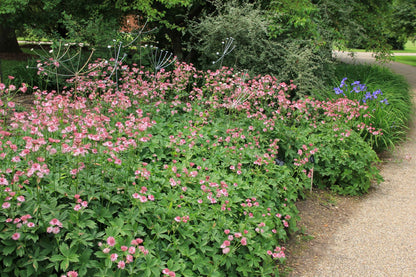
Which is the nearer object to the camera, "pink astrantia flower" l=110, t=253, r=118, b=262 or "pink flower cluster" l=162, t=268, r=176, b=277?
"pink astrantia flower" l=110, t=253, r=118, b=262

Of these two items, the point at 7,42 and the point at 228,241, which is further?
the point at 7,42

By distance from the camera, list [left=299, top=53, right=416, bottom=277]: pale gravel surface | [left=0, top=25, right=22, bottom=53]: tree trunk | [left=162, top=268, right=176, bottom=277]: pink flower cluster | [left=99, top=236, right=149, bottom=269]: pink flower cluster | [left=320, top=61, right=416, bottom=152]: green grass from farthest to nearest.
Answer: [left=0, top=25, right=22, bottom=53]: tree trunk, [left=320, top=61, right=416, bottom=152]: green grass, [left=299, top=53, right=416, bottom=277]: pale gravel surface, [left=162, top=268, right=176, bottom=277]: pink flower cluster, [left=99, top=236, right=149, bottom=269]: pink flower cluster

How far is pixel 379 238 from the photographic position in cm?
327

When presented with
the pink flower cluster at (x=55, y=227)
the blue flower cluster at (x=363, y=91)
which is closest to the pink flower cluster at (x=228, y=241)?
the pink flower cluster at (x=55, y=227)

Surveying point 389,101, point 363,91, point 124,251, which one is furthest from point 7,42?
point 124,251

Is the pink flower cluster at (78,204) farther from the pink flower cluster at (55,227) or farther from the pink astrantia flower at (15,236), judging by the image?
the pink astrantia flower at (15,236)

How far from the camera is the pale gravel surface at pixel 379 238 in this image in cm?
285

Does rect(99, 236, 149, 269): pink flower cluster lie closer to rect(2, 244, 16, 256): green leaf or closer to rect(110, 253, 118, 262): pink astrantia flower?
rect(110, 253, 118, 262): pink astrantia flower

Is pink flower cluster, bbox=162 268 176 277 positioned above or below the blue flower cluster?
below

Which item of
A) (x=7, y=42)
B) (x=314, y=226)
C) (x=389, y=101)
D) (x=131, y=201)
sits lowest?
(x=7, y=42)

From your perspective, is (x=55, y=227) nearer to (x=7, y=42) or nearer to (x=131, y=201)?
(x=131, y=201)

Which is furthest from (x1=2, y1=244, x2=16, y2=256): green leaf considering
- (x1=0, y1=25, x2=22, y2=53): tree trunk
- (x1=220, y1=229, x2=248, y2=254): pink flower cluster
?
(x1=0, y1=25, x2=22, y2=53): tree trunk

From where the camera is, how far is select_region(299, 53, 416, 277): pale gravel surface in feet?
9.35

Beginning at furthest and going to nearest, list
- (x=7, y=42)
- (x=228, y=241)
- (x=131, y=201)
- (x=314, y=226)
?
(x=7, y=42) < (x=314, y=226) < (x=131, y=201) < (x=228, y=241)
